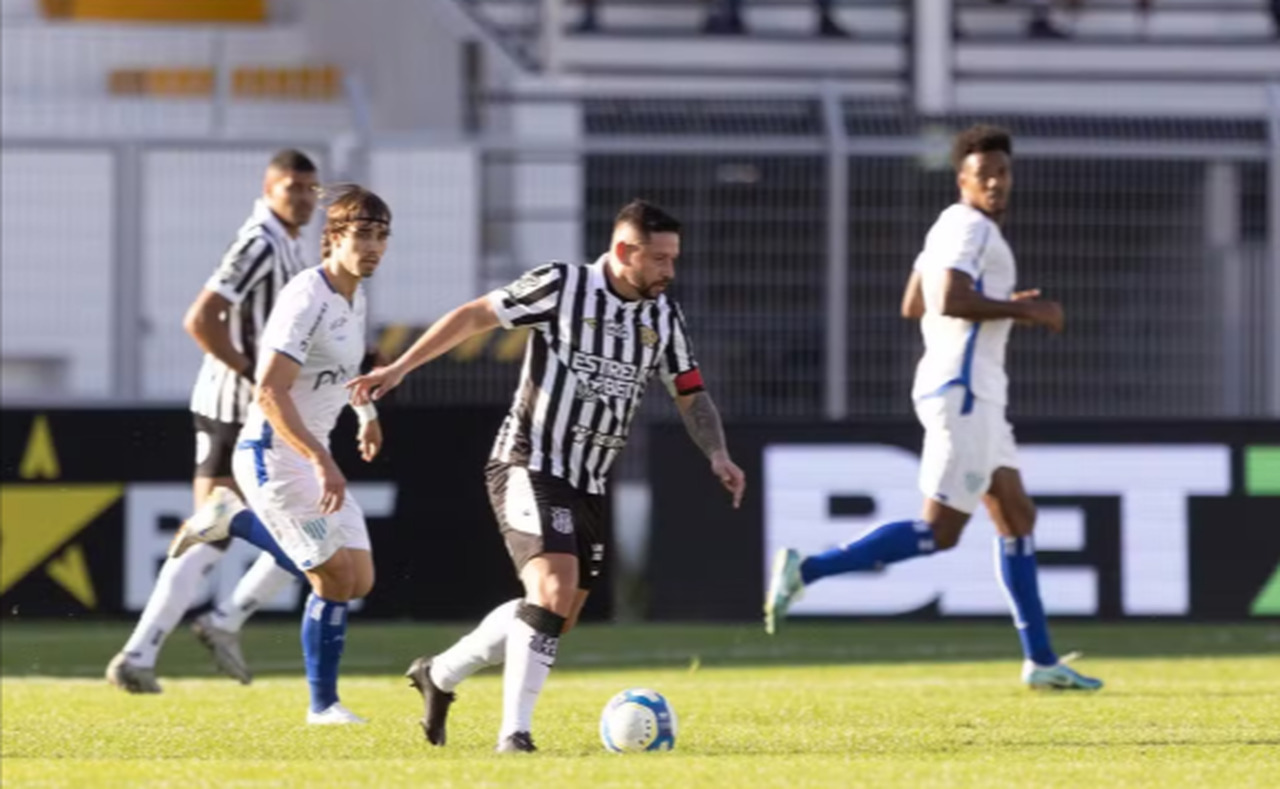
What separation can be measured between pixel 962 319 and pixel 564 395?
2697 millimetres

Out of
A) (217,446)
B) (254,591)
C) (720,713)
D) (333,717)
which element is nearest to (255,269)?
(217,446)

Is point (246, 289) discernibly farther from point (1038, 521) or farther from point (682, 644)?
point (1038, 521)

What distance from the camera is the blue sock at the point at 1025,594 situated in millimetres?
10820

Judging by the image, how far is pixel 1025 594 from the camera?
1089cm

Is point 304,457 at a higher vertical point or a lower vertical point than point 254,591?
higher

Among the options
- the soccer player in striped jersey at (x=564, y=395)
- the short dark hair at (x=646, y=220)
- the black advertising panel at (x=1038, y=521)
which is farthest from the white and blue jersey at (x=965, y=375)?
the black advertising panel at (x=1038, y=521)

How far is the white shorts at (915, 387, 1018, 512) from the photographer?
35.4ft

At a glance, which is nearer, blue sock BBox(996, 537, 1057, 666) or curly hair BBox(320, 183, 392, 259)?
curly hair BBox(320, 183, 392, 259)

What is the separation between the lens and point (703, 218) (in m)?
15.6

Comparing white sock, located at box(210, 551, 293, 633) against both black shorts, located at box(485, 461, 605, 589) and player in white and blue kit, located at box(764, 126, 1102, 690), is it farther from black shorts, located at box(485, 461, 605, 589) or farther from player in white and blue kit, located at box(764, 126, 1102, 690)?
black shorts, located at box(485, 461, 605, 589)

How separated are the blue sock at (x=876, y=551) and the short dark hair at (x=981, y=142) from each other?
58.1 inches

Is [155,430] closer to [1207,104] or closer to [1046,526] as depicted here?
[1046,526]

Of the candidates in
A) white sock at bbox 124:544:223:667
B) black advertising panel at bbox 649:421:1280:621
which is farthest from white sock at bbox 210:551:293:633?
black advertising panel at bbox 649:421:1280:621

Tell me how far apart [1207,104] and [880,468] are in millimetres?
8751
